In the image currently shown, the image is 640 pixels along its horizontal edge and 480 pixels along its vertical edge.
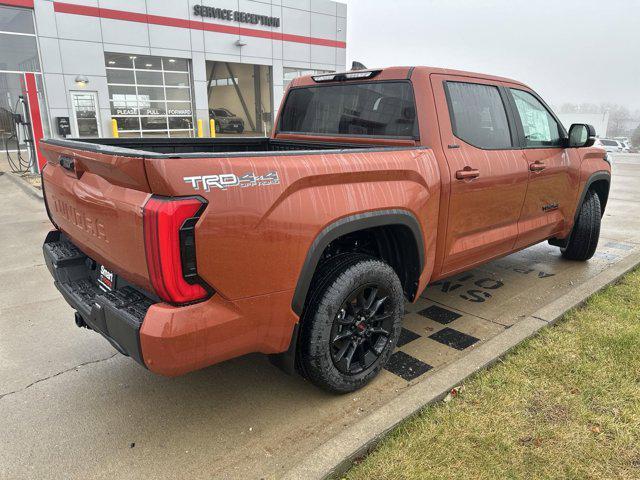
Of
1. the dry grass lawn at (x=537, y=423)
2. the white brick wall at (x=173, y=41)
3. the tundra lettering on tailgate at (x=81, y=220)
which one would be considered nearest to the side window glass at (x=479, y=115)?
the dry grass lawn at (x=537, y=423)

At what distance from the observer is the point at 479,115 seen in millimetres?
3539

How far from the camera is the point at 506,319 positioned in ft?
12.5

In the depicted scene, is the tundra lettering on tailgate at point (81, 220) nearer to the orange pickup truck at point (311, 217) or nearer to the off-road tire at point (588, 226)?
the orange pickup truck at point (311, 217)

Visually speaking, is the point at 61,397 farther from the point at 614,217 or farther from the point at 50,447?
the point at 614,217

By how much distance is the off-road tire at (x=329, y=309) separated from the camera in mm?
2508

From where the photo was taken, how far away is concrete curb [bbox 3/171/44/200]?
32.4ft

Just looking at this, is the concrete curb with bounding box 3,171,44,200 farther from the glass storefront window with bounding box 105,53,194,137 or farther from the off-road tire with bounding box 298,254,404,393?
the off-road tire with bounding box 298,254,404,393

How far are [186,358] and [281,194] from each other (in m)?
0.82

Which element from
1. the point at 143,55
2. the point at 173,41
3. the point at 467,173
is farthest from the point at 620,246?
the point at 173,41

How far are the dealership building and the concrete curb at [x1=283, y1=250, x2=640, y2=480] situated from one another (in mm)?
13328

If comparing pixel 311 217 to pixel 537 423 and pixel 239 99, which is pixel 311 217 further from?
pixel 239 99

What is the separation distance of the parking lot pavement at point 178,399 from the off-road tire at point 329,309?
19 centimetres

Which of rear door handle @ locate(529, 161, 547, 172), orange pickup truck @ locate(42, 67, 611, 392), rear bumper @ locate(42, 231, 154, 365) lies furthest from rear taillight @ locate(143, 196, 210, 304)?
rear door handle @ locate(529, 161, 547, 172)

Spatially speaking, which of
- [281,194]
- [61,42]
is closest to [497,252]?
[281,194]
